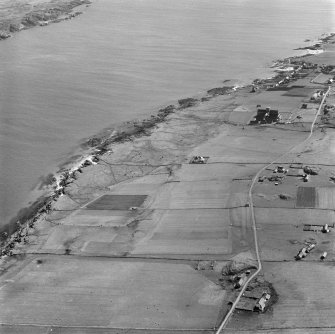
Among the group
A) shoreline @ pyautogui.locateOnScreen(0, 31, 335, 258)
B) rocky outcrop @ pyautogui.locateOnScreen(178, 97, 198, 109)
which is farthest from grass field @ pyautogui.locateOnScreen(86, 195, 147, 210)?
rocky outcrop @ pyautogui.locateOnScreen(178, 97, 198, 109)

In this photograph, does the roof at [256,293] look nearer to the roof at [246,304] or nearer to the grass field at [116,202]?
the roof at [246,304]

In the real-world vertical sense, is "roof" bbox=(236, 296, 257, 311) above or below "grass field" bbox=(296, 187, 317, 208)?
below

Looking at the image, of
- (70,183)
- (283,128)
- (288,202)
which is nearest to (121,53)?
(283,128)

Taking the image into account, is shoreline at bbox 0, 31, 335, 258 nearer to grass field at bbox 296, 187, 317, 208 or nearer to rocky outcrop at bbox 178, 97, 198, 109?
rocky outcrop at bbox 178, 97, 198, 109

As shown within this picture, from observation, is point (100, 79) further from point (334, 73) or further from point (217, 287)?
point (217, 287)

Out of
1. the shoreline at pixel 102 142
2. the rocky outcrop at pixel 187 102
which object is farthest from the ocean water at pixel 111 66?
the rocky outcrop at pixel 187 102
